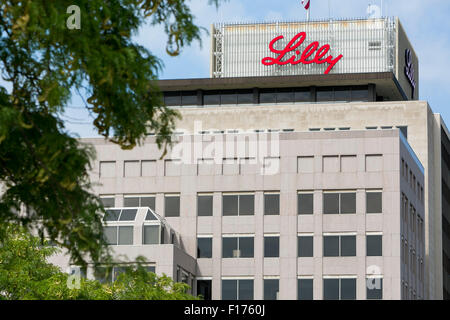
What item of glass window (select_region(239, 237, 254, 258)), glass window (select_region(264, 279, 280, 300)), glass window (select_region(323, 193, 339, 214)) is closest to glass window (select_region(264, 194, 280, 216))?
glass window (select_region(239, 237, 254, 258))

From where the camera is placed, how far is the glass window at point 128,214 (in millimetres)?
77188

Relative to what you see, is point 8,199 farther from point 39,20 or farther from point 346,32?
point 346,32

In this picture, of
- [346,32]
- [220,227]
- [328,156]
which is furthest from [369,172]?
[346,32]

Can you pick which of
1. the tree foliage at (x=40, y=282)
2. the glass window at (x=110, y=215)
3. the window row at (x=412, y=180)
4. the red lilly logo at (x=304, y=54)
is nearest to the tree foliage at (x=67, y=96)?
the glass window at (x=110, y=215)

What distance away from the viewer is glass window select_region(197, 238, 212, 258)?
81.8 metres

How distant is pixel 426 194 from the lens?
103 meters

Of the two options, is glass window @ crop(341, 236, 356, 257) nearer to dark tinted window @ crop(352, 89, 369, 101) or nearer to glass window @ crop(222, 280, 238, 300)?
glass window @ crop(222, 280, 238, 300)

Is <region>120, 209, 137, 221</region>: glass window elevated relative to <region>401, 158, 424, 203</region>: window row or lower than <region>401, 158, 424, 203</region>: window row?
lower

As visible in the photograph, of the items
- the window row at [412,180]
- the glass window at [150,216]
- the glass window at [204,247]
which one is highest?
the window row at [412,180]

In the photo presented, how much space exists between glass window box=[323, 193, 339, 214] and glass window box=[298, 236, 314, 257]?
259 centimetres

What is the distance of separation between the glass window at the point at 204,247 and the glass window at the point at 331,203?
32.3 feet

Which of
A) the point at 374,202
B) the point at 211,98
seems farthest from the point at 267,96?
the point at 374,202

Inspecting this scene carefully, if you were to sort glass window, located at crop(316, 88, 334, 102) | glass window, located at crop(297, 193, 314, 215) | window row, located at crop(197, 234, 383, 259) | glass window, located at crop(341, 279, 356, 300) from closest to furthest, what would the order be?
glass window, located at crop(341, 279, 356, 300) → window row, located at crop(197, 234, 383, 259) → glass window, located at crop(297, 193, 314, 215) → glass window, located at crop(316, 88, 334, 102)

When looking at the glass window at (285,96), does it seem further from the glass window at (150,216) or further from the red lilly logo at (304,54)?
the glass window at (150,216)
